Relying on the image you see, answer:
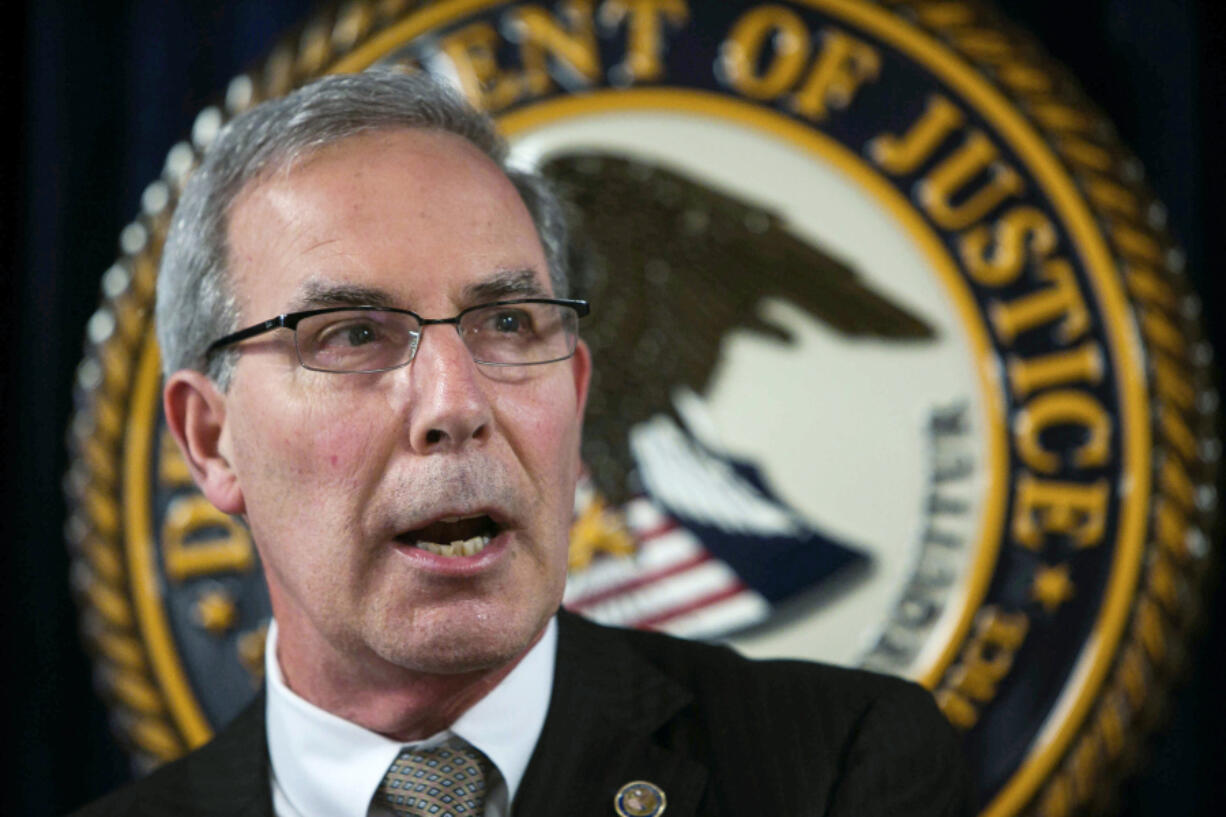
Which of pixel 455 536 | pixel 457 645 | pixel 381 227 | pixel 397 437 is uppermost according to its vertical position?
pixel 381 227

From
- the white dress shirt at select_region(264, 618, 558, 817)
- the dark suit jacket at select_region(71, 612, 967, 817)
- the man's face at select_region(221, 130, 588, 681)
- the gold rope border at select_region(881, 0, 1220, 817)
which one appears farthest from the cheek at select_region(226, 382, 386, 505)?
the gold rope border at select_region(881, 0, 1220, 817)

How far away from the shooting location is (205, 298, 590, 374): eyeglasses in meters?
1.31

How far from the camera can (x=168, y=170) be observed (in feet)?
7.71

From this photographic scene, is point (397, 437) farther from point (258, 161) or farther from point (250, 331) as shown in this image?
point (258, 161)

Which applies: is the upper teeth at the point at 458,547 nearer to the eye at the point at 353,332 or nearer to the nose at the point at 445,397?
the nose at the point at 445,397

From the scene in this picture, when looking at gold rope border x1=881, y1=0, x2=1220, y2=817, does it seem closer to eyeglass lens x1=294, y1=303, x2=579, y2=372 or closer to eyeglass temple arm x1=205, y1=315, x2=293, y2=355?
eyeglass lens x1=294, y1=303, x2=579, y2=372

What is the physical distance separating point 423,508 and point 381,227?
1.00ft

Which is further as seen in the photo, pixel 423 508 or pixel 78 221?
pixel 78 221

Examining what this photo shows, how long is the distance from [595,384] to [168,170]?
0.89 meters

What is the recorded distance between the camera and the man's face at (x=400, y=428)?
1.26 meters

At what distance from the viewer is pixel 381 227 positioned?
133cm

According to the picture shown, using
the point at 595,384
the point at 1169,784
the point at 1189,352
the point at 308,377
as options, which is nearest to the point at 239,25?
the point at 595,384

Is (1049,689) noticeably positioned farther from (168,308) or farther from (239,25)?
(239,25)

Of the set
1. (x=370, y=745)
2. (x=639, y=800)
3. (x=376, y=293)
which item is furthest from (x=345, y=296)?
(x=639, y=800)
